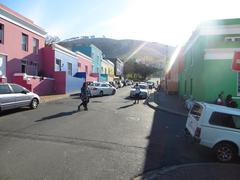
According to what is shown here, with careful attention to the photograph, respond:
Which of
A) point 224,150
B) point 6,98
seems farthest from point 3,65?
point 224,150

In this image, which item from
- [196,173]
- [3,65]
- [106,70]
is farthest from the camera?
[106,70]

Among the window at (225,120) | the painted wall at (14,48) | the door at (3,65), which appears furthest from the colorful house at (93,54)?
the window at (225,120)

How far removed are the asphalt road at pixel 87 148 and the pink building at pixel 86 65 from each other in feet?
95.4

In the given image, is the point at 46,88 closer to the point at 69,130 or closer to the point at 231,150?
the point at 69,130

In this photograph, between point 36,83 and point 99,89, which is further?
point 99,89

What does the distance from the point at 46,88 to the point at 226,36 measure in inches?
656

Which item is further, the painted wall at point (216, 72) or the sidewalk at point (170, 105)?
the sidewalk at point (170, 105)

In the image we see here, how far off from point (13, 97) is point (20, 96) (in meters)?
0.62

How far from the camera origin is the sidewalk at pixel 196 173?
656cm

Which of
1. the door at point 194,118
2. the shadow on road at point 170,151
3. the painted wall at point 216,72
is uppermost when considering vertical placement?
the painted wall at point 216,72

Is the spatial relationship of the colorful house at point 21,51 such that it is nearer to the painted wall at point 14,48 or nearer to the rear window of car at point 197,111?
the painted wall at point 14,48

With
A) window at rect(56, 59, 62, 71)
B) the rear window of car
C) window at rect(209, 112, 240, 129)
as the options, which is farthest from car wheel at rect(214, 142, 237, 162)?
window at rect(56, 59, 62, 71)

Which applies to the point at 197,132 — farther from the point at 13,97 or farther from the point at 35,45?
the point at 35,45

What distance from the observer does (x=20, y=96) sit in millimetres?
16094
